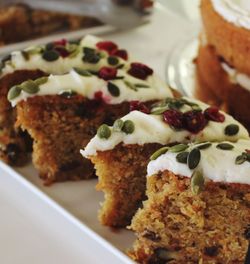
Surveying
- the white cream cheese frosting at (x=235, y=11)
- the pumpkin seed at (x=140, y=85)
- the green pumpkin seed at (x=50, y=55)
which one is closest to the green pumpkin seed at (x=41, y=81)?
the green pumpkin seed at (x=50, y=55)

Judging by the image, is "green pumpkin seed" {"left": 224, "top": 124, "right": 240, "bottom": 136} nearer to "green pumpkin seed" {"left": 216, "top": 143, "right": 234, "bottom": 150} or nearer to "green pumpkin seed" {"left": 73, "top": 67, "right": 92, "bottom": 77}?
A: "green pumpkin seed" {"left": 216, "top": 143, "right": 234, "bottom": 150}

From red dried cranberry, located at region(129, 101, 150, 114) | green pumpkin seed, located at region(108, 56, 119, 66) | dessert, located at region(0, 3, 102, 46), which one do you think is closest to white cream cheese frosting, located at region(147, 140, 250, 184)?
red dried cranberry, located at region(129, 101, 150, 114)

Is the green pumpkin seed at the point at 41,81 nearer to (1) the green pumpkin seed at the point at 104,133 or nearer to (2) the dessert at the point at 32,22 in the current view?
(1) the green pumpkin seed at the point at 104,133

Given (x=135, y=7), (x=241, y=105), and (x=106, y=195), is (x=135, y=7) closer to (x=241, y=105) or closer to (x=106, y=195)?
(x=241, y=105)

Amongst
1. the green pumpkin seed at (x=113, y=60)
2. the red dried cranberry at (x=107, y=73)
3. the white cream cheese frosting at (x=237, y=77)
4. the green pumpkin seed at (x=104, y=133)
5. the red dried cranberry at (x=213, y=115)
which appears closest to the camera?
the green pumpkin seed at (x=104, y=133)

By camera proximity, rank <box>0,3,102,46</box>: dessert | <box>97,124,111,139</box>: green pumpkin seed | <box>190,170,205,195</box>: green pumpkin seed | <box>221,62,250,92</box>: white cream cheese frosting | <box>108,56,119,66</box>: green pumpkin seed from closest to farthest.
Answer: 1. <box>190,170,205,195</box>: green pumpkin seed
2. <box>97,124,111,139</box>: green pumpkin seed
3. <box>108,56,119,66</box>: green pumpkin seed
4. <box>221,62,250,92</box>: white cream cheese frosting
5. <box>0,3,102,46</box>: dessert

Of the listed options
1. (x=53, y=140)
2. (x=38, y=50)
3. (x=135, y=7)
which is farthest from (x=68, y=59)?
(x=135, y=7)

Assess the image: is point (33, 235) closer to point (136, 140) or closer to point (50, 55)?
point (136, 140)
